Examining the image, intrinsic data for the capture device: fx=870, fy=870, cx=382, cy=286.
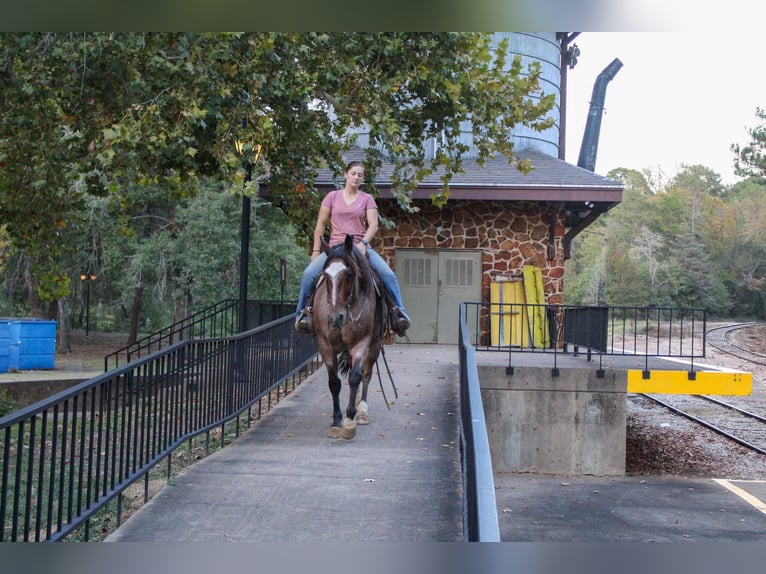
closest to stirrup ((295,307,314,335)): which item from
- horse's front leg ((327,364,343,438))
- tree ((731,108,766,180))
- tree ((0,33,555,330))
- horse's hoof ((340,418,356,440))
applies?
horse's front leg ((327,364,343,438))

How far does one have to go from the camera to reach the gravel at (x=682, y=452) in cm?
1697

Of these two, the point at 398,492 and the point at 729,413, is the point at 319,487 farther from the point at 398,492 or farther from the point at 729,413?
the point at 729,413

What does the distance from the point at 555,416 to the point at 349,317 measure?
6984 millimetres

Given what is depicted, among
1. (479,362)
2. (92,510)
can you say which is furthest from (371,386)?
(92,510)

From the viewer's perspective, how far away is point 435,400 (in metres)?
11.4

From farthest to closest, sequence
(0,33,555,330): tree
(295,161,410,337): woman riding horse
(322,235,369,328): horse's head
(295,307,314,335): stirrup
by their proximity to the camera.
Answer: (0,33,555,330): tree < (295,307,314,335): stirrup < (295,161,410,337): woman riding horse < (322,235,369,328): horse's head

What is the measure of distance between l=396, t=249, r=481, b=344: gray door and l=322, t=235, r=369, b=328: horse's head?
11237 mm

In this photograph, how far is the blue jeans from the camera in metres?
8.68

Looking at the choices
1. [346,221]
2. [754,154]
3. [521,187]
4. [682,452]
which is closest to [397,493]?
[346,221]

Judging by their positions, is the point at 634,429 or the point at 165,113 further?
the point at 634,429

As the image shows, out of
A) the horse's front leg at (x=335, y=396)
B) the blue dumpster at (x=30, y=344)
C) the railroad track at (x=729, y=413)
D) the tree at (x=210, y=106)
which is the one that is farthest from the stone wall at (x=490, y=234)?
the horse's front leg at (x=335, y=396)

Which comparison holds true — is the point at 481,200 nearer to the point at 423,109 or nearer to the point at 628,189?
the point at 423,109

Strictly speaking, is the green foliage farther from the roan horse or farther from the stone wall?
the roan horse
